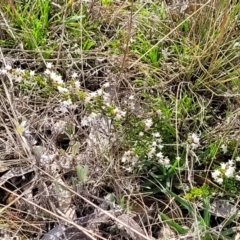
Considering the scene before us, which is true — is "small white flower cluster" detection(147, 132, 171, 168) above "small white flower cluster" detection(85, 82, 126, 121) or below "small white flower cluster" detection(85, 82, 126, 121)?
below

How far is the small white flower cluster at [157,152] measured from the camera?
1.52m

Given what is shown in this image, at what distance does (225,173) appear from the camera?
1441 mm

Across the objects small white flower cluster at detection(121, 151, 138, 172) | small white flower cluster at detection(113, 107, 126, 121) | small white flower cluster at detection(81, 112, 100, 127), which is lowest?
small white flower cluster at detection(121, 151, 138, 172)

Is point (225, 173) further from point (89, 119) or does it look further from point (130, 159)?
point (89, 119)

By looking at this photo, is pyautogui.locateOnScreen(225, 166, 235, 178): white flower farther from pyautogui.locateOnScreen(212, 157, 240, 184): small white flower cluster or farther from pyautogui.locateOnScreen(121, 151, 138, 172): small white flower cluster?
pyautogui.locateOnScreen(121, 151, 138, 172): small white flower cluster

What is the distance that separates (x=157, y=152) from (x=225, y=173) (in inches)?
8.5

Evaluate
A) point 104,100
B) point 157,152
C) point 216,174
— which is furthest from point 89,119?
point 216,174

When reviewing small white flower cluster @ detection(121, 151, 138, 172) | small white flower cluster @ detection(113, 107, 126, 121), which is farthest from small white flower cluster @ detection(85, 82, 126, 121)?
small white flower cluster @ detection(121, 151, 138, 172)

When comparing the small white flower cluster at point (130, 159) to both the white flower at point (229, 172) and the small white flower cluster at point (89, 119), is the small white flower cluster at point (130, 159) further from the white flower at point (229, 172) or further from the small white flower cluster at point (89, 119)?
the white flower at point (229, 172)

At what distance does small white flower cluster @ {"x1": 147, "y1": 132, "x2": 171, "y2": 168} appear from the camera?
1.52 metres

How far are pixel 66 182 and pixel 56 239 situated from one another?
181 millimetres

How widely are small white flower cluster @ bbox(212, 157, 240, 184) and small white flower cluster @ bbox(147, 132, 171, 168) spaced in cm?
14

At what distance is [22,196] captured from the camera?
5.12 ft

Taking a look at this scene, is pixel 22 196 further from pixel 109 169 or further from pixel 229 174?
pixel 229 174
